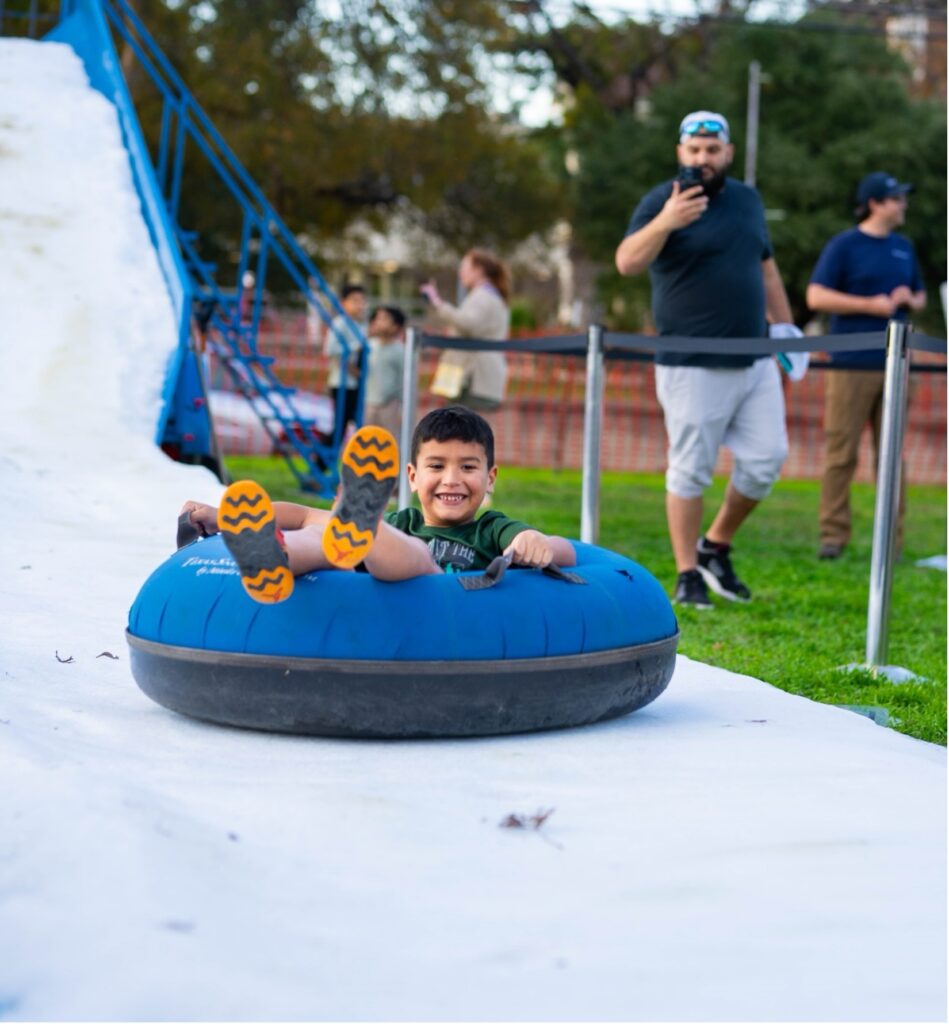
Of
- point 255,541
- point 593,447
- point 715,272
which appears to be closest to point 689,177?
point 715,272

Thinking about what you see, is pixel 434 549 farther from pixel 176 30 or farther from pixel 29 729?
pixel 176 30

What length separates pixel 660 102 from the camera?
117 ft

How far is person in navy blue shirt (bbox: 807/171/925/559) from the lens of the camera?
8.38m

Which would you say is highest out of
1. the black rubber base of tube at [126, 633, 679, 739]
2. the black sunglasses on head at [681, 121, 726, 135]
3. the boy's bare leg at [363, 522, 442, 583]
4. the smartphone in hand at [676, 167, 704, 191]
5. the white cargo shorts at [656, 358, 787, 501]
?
the black sunglasses on head at [681, 121, 726, 135]

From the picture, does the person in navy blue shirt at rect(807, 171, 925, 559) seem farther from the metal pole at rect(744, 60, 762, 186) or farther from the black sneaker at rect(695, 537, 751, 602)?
the metal pole at rect(744, 60, 762, 186)

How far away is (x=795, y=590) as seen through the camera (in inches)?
297

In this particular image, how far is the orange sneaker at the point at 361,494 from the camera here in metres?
3.18

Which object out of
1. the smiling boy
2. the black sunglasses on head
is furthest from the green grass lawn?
the black sunglasses on head

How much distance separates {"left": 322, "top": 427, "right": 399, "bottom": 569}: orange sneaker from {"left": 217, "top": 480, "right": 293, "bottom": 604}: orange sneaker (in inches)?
4.8

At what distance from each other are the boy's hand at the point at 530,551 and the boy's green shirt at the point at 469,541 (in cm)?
17

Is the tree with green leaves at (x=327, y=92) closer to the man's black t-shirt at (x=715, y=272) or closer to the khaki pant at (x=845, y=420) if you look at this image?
the khaki pant at (x=845, y=420)

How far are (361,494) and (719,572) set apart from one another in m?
4.13

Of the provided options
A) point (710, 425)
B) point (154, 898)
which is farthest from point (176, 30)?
point (154, 898)

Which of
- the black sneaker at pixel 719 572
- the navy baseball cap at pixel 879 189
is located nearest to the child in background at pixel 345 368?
the navy baseball cap at pixel 879 189
